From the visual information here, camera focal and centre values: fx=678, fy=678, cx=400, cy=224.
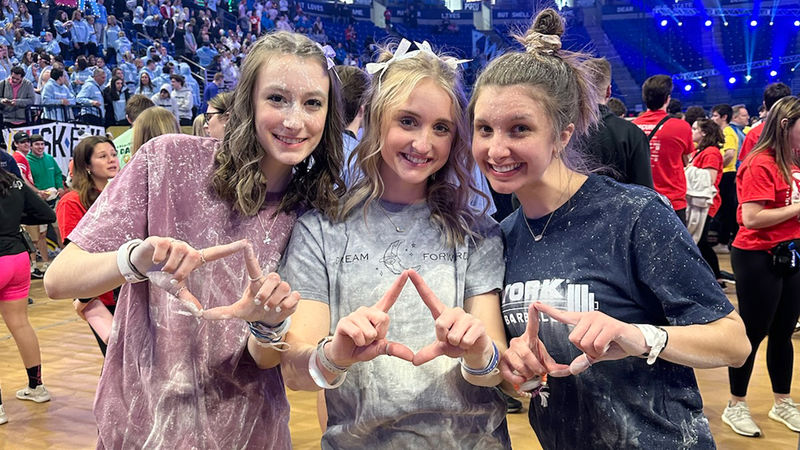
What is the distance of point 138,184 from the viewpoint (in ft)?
4.75

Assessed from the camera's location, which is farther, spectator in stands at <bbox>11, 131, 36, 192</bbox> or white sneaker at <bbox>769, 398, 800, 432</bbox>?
spectator in stands at <bbox>11, 131, 36, 192</bbox>

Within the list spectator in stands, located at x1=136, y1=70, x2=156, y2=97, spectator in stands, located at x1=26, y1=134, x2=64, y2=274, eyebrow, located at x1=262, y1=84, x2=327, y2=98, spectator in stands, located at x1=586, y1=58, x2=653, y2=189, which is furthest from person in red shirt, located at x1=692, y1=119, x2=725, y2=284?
spectator in stands, located at x1=136, y1=70, x2=156, y2=97

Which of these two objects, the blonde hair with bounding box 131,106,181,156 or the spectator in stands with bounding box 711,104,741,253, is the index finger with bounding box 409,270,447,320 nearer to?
the blonde hair with bounding box 131,106,181,156

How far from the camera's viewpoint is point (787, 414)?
142 inches

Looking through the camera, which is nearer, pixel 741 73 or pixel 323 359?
pixel 323 359

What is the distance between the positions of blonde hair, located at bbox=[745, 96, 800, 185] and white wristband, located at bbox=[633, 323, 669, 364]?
98.7 inches

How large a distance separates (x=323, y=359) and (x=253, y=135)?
1.91 ft

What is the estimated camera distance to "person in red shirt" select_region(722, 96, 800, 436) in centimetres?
331

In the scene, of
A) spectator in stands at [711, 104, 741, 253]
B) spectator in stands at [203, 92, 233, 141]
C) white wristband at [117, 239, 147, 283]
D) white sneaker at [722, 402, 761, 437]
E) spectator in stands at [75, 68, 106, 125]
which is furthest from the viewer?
spectator in stands at [75, 68, 106, 125]

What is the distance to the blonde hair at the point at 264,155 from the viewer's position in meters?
1.50

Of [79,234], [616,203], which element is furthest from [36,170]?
[616,203]

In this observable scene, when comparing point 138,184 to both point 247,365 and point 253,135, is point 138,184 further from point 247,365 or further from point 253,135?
point 247,365

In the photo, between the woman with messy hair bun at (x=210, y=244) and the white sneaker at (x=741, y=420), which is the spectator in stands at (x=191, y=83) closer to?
the white sneaker at (x=741, y=420)

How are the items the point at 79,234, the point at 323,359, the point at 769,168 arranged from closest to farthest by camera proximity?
the point at 323,359, the point at 79,234, the point at 769,168
